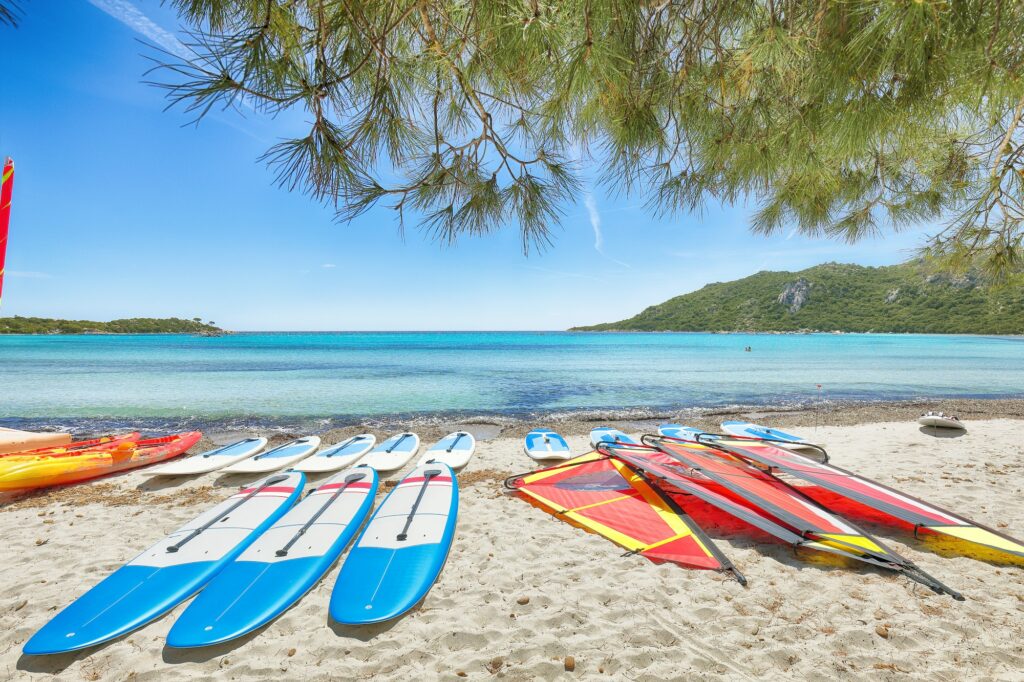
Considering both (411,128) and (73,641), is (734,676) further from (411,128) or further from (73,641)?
(411,128)

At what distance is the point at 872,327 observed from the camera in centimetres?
4528

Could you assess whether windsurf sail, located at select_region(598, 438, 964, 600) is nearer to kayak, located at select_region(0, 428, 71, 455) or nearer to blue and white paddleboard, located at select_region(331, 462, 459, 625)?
blue and white paddleboard, located at select_region(331, 462, 459, 625)

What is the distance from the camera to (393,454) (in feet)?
16.4

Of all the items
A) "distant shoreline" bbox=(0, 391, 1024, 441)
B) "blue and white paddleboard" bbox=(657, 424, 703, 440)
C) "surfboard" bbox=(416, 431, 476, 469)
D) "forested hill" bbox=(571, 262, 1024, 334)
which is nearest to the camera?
"surfboard" bbox=(416, 431, 476, 469)

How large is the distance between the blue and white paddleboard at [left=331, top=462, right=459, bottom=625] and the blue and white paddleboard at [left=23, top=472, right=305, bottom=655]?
31.6 inches

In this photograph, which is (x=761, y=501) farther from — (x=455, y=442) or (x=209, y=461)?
(x=209, y=461)

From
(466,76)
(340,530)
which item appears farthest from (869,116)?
(340,530)

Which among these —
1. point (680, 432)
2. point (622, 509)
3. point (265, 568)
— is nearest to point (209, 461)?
point (265, 568)

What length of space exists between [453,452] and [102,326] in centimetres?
9428

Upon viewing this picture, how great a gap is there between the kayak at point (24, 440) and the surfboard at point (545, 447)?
5.79 metres

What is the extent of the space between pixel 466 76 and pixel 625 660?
325cm

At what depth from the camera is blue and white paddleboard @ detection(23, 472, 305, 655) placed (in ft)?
6.05

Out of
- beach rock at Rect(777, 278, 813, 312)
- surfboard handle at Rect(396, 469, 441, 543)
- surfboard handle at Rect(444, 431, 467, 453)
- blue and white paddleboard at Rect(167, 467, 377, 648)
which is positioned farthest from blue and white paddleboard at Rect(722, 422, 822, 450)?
beach rock at Rect(777, 278, 813, 312)

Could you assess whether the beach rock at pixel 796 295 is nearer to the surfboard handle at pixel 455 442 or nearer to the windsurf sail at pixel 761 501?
the surfboard handle at pixel 455 442
